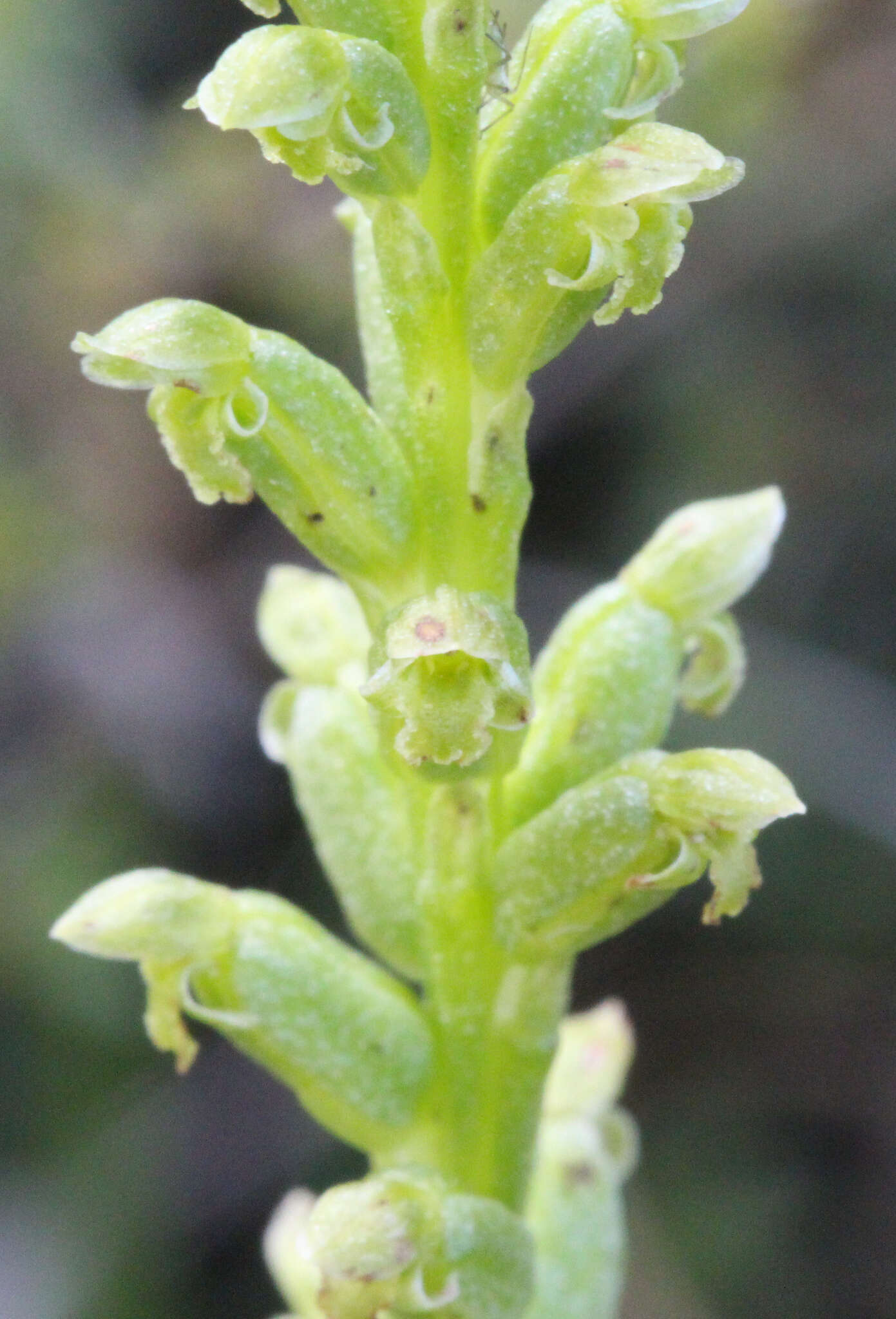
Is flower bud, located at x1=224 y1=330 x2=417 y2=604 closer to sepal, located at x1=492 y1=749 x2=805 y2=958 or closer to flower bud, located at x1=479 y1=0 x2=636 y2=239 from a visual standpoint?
flower bud, located at x1=479 y1=0 x2=636 y2=239

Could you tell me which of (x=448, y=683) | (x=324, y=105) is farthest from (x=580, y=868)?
(x=324, y=105)

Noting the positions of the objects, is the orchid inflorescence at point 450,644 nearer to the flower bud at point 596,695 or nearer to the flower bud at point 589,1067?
the flower bud at point 596,695

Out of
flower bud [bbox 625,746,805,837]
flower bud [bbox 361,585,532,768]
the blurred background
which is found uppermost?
flower bud [bbox 361,585,532,768]

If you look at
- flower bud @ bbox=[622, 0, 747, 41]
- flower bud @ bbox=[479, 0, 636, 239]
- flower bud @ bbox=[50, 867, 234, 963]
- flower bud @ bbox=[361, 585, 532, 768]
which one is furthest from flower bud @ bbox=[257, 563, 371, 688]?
flower bud @ bbox=[622, 0, 747, 41]

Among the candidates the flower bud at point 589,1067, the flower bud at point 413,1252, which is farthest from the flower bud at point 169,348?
the flower bud at point 589,1067

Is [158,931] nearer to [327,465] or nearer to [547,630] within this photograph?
[327,465]

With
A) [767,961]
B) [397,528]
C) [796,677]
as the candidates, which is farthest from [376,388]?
[767,961]
